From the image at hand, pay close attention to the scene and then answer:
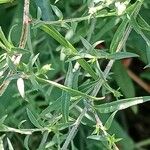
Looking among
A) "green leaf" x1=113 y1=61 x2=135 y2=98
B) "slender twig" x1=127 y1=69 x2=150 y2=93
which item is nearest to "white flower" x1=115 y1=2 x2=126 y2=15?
"green leaf" x1=113 y1=61 x2=135 y2=98

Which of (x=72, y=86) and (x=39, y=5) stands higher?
(x=39, y=5)

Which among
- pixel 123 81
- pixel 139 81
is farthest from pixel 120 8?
pixel 139 81

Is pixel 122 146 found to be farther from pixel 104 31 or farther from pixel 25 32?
pixel 25 32

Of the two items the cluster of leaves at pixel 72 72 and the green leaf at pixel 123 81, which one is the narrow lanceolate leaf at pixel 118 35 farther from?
the green leaf at pixel 123 81

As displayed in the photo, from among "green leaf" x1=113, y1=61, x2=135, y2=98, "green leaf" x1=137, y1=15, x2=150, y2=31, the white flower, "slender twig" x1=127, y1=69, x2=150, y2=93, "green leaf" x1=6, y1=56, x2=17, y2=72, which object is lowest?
"slender twig" x1=127, y1=69, x2=150, y2=93

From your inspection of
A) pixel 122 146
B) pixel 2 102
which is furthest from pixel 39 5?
pixel 122 146

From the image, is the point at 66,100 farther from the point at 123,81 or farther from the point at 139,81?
the point at 139,81

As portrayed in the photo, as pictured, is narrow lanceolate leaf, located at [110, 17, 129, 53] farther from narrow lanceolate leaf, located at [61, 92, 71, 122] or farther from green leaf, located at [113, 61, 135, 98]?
green leaf, located at [113, 61, 135, 98]

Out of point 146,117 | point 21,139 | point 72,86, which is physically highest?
point 72,86
